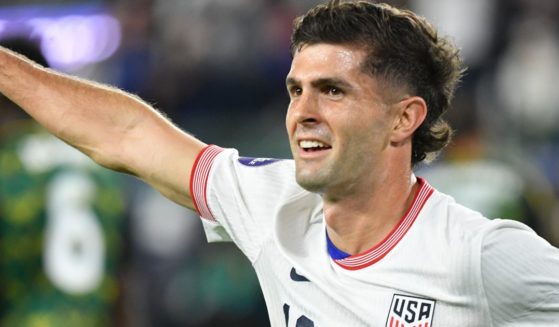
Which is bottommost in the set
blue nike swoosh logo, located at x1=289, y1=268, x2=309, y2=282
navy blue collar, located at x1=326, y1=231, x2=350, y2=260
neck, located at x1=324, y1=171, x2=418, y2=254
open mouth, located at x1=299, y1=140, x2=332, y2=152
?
blue nike swoosh logo, located at x1=289, y1=268, x2=309, y2=282

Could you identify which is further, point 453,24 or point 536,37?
point 453,24

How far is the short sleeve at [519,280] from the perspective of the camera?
3715mm

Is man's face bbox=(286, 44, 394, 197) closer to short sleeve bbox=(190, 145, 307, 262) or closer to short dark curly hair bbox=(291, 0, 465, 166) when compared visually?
short dark curly hair bbox=(291, 0, 465, 166)

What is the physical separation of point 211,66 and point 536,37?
2680 mm

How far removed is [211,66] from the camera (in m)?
10.4

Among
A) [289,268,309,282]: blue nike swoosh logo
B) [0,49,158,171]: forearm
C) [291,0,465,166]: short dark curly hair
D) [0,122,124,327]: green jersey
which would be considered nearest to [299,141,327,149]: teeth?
[291,0,465,166]: short dark curly hair

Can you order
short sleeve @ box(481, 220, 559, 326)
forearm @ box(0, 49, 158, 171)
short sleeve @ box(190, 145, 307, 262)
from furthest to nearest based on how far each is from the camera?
1. forearm @ box(0, 49, 158, 171)
2. short sleeve @ box(190, 145, 307, 262)
3. short sleeve @ box(481, 220, 559, 326)

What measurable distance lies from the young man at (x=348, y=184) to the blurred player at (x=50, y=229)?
2.02 meters

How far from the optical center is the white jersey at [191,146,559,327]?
3742 millimetres

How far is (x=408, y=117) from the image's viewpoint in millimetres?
4191

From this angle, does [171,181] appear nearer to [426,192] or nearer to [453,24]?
[426,192]

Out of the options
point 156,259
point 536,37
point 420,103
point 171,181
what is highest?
point 536,37

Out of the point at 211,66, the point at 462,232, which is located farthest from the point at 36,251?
the point at 211,66

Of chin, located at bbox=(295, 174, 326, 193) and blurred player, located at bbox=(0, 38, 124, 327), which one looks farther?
blurred player, located at bbox=(0, 38, 124, 327)
